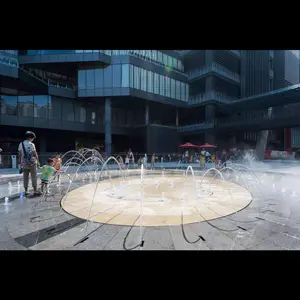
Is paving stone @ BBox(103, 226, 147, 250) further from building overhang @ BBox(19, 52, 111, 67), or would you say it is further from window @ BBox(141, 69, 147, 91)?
window @ BBox(141, 69, 147, 91)

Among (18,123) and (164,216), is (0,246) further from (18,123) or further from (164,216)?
(18,123)

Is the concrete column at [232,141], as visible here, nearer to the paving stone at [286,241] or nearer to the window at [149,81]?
the window at [149,81]

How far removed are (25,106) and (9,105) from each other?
197 cm

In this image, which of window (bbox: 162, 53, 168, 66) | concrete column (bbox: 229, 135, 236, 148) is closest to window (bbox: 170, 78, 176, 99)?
window (bbox: 162, 53, 168, 66)

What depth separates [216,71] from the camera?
3931cm

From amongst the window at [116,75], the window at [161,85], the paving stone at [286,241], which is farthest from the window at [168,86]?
the paving stone at [286,241]

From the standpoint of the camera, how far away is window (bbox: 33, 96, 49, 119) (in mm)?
30898

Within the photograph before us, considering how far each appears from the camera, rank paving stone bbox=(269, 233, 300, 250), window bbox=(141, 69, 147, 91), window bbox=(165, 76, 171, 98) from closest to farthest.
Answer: paving stone bbox=(269, 233, 300, 250) → window bbox=(141, 69, 147, 91) → window bbox=(165, 76, 171, 98)

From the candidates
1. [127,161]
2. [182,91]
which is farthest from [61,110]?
[182,91]

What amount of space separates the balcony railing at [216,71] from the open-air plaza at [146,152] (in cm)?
28

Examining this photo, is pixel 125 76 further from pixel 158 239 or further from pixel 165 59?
pixel 158 239

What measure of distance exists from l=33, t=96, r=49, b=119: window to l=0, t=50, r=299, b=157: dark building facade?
14cm

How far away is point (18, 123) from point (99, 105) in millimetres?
13822
